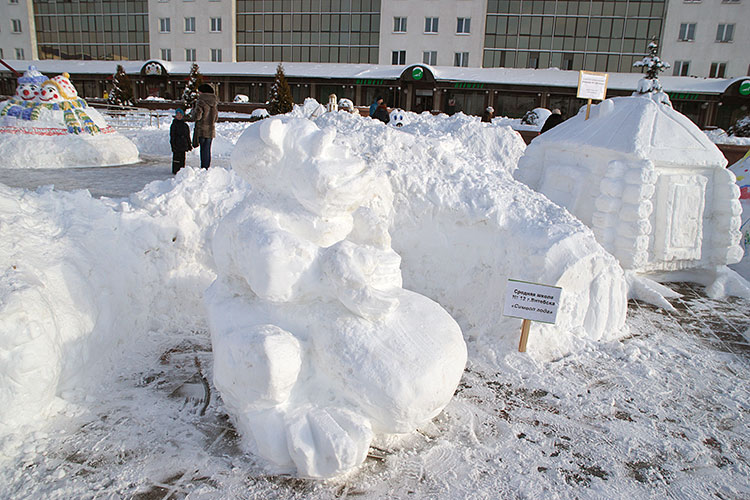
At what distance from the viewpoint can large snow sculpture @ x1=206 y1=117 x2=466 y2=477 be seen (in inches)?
92.0

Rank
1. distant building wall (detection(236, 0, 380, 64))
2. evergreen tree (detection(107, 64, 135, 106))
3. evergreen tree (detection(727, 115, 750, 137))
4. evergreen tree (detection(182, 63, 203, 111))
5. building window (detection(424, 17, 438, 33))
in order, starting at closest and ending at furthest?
evergreen tree (detection(727, 115, 750, 137))
evergreen tree (detection(182, 63, 203, 111))
evergreen tree (detection(107, 64, 135, 106))
building window (detection(424, 17, 438, 33))
distant building wall (detection(236, 0, 380, 64))

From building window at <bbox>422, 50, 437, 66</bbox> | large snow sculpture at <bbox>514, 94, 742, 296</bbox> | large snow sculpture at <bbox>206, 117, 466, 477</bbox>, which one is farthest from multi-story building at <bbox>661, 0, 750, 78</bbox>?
large snow sculpture at <bbox>206, 117, 466, 477</bbox>

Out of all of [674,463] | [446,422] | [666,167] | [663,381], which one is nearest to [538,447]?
[446,422]

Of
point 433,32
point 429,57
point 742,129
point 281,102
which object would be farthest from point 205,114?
point 433,32

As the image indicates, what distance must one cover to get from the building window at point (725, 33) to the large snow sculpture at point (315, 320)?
1288 inches

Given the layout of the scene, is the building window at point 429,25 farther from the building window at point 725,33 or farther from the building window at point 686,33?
the building window at point 725,33

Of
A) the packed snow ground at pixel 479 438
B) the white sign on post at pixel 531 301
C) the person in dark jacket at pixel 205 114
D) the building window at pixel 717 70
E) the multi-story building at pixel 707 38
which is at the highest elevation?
the multi-story building at pixel 707 38

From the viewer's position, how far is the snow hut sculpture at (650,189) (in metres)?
5.19

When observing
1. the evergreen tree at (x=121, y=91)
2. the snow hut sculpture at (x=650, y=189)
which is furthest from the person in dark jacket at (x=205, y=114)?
the evergreen tree at (x=121, y=91)

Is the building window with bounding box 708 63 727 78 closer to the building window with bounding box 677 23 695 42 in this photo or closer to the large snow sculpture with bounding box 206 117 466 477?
the building window with bounding box 677 23 695 42

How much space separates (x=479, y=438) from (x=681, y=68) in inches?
1266

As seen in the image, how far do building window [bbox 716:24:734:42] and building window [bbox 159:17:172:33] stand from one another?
3157cm

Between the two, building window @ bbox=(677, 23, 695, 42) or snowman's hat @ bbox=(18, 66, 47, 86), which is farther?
building window @ bbox=(677, 23, 695, 42)

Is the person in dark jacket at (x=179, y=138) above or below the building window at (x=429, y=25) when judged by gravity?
below
